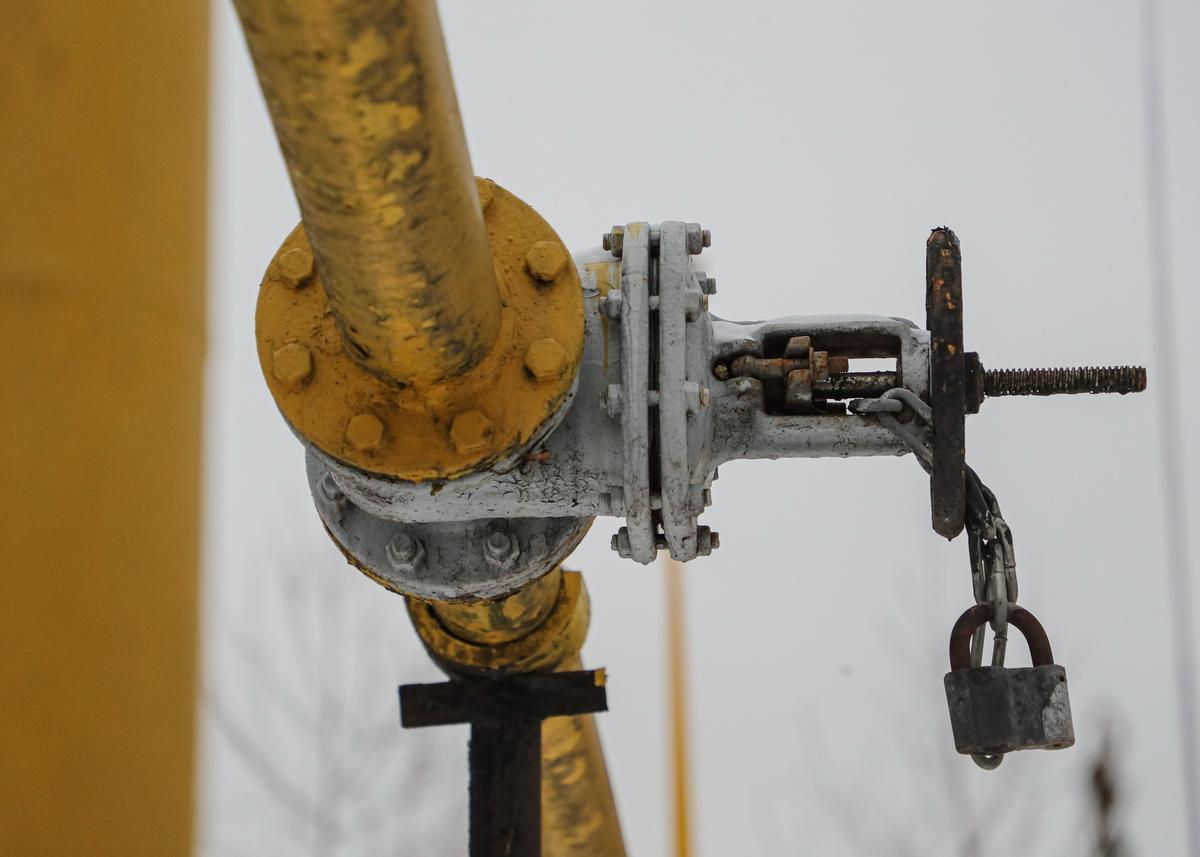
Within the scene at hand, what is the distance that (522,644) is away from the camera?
8.48 ft

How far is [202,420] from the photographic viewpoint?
1.74 m

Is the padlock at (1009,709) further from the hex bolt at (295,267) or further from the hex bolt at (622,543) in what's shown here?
the hex bolt at (295,267)

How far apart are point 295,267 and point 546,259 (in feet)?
→ 0.98

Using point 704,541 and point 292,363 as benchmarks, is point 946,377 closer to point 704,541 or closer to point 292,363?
point 704,541

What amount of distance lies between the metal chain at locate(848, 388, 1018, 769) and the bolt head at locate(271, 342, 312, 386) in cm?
70

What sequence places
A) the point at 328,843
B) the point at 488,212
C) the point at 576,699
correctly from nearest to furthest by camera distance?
1. the point at 488,212
2. the point at 576,699
3. the point at 328,843

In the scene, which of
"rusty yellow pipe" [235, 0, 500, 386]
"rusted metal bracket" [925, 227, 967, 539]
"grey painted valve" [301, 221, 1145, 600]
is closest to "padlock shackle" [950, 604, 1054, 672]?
"rusted metal bracket" [925, 227, 967, 539]

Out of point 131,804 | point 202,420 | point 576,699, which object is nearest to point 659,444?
point 202,420

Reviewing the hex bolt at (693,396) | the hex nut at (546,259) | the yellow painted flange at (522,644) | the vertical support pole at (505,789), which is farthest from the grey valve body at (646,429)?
the vertical support pole at (505,789)

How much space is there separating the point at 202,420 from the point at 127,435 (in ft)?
0.52

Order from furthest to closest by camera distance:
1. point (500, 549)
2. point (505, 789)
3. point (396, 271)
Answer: point (505, 789) → point (500, 549) → point (396, 271)

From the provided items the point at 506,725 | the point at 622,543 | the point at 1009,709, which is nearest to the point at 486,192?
the point at 622,543

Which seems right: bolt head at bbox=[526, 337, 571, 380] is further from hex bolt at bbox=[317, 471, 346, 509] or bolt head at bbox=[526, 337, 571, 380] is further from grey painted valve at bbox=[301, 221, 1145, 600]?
hex bolt at bbox=[317, 471, 346, 509]

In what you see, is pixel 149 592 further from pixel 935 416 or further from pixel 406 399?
pixel 935 416
